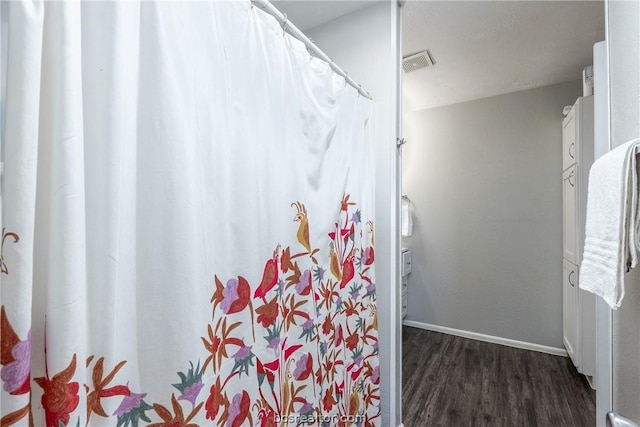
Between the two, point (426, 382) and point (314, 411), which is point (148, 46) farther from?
point (426, 382)

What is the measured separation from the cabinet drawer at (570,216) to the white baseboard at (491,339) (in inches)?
33.5

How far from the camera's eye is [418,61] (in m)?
2.13

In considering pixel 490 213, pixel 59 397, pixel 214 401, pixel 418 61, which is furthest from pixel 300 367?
pixel 490 213

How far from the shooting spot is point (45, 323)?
17.5 inches

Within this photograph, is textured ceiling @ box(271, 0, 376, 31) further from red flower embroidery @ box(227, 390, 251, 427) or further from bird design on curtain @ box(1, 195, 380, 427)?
red flower embroidery @ box(227, 390, 251, 427)

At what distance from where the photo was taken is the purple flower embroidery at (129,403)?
0.52m

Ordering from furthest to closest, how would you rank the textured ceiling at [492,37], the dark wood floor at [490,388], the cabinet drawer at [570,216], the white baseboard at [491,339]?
1. the white baseboard at [491,339]
2. the cabinet drawer at [570,216]
3. the dark wood floor at [490,388]
4. the textured ceiling at [492,37]

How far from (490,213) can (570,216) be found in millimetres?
630

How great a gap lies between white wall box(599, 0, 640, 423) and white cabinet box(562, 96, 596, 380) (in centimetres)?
132

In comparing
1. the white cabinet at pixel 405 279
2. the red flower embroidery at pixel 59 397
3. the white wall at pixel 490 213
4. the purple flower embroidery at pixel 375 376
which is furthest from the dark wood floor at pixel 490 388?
the red flower embroidery at pixel 59 397

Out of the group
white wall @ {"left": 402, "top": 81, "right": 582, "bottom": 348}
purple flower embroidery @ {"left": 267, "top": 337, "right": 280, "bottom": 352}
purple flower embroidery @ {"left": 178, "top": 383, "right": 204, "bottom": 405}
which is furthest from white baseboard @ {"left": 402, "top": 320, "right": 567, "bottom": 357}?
purple flower embroidery @ {"left": 178, "top": 383, "right": 204, "bottom": 405}

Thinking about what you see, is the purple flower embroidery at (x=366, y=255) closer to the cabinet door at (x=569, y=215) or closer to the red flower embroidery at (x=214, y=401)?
the red flower embroidery at (x=214, y=401)

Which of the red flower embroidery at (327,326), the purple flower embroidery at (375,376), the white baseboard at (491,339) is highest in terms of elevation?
Answer: the red flower embroidery at (327,326)

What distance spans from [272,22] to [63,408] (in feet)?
3.41
